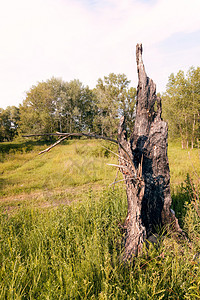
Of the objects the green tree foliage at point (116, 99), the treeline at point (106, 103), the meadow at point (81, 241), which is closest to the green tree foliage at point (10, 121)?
the treeline at point (106, 103)

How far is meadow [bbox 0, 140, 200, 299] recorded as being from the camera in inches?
70.8

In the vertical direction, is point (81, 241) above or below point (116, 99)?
below

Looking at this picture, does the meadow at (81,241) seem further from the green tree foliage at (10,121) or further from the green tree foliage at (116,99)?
the green tree foliage at (10,121)

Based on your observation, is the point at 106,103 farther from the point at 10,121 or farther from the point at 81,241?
the point at 10,121

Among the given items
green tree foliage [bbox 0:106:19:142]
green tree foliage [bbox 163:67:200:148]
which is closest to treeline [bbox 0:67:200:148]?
green tree foliage [bbox 163:67:200:148]

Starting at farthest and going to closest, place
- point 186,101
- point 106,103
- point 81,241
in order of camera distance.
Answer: point 186,101 < point 106,103 < point 81,241

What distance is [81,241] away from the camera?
2566 mm

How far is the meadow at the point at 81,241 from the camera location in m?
1.80

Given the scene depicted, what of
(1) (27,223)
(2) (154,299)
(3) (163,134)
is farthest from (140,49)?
(1) (27,223)

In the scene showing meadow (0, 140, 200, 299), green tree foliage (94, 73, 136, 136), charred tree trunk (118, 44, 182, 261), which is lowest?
meadow (0, 140, 200, 299)

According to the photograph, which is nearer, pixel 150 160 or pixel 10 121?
pixel 150 160

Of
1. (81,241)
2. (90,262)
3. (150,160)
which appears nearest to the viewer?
(90,262)

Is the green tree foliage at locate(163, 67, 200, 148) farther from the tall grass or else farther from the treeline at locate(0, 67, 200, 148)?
the tall grass

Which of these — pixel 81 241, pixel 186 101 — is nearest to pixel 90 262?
pixel 81 241
